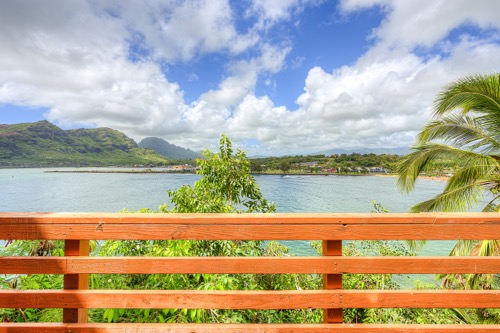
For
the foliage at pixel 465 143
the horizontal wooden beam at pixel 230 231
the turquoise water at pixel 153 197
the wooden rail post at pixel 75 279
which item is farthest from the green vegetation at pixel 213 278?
the turquoise water at pixel 153 197

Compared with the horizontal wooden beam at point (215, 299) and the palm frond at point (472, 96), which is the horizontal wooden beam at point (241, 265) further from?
the palm frond at point (472, 96)

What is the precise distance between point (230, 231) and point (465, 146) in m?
6.44

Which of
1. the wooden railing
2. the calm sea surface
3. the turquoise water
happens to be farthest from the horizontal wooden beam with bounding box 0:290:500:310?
the turquoise water

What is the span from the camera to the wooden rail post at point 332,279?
5.03 feet

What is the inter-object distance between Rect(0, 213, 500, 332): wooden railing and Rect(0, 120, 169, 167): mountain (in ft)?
395

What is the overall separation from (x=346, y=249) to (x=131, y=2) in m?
7.55

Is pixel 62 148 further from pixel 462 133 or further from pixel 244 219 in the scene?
pixel 244 219

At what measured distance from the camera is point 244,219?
1.51m

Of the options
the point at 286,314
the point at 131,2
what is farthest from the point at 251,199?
the point at 131,2

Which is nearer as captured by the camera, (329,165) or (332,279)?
(332,279)

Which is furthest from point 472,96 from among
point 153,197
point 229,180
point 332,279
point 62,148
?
point 62,148

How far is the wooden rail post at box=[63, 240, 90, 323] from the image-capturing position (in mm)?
1522

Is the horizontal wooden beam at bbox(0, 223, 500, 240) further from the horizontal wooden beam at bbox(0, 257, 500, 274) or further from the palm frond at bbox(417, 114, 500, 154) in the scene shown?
the palm frond at bbox(417, 114, 500, 154)

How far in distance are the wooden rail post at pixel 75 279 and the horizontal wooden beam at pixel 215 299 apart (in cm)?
5
